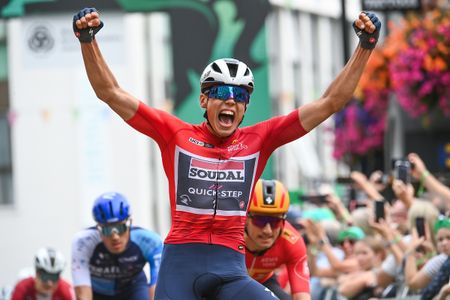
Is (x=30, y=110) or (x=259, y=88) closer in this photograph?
(x=259, y=88)

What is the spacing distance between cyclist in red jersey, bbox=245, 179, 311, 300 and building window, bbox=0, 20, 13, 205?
15.7m

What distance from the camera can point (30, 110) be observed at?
76.2 feet

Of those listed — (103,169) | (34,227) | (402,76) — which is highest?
(402,76)

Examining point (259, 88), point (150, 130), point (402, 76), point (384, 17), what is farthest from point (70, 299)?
point (384, 17)

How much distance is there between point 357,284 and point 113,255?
2578mm

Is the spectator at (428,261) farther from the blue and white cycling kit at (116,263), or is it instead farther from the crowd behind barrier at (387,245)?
the blue and white cycling kit at (116,263)

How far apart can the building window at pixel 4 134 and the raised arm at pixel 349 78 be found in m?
17.7

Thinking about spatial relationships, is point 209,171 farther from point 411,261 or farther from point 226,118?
point 411,261

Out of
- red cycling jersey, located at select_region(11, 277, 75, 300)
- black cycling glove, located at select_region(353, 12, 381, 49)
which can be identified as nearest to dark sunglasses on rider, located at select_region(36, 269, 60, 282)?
red cycling jersey, located at select_region(11, 277, 75, 300)

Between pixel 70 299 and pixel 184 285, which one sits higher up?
pixel 184 285

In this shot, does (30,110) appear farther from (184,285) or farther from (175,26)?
(184,285)

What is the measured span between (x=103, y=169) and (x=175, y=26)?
3386mm

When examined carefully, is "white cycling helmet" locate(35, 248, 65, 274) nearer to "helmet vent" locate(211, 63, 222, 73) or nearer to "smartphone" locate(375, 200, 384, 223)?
"smartphone" locate(375, 200, 384, 223)

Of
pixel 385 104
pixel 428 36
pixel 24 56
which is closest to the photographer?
pixel 24 56
